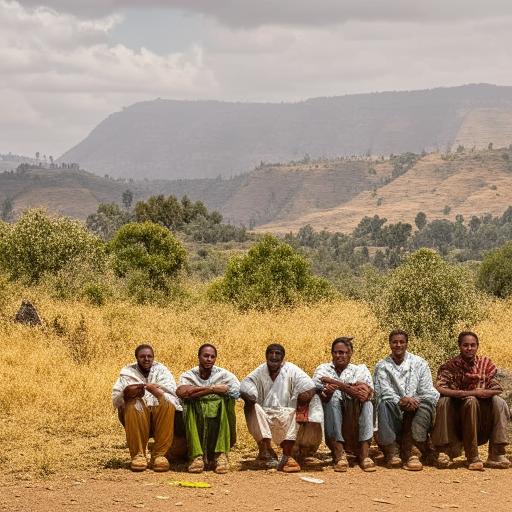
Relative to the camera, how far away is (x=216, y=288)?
974 inches

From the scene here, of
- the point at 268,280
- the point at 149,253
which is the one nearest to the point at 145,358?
the point at 268,280

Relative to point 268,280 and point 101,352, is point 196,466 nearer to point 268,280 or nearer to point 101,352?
point 101,352

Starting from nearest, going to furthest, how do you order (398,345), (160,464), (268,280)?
1. (160,464)
2. (398,345)
3. (268,280)

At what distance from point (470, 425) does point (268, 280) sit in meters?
14.6

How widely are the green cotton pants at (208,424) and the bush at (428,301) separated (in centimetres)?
754

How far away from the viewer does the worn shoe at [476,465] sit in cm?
821

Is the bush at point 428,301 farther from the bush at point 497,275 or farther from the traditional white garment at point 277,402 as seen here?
the bush at point 497,275

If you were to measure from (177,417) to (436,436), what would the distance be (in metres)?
2.75

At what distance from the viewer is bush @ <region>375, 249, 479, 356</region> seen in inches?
605

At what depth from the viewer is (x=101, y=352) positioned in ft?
46.5

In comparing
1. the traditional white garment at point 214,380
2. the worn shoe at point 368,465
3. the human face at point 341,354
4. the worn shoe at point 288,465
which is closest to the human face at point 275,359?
the traditional white garment at point 214,380

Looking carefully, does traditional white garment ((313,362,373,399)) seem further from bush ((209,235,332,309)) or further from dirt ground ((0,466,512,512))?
bush ((209,235,332,309))

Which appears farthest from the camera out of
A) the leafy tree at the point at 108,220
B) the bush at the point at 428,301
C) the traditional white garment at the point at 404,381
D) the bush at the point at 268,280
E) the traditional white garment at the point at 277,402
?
the leafy tree at the point at 108,220

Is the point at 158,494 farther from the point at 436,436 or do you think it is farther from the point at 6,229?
the point at 6,229
